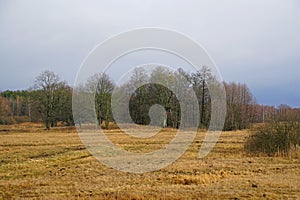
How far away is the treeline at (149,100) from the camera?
33.2m

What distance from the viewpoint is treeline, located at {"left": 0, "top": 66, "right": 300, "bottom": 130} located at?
3325 centimetres

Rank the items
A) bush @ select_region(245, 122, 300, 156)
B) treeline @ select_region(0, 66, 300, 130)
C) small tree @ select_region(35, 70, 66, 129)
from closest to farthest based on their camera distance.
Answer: bush @ select_region(245, 122, 300, 156), treeline @ select_region(0, 66, 300, 130), small tree @ select_region(35, 70, 66, 129)

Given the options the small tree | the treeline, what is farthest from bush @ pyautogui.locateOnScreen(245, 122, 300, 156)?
the small tree

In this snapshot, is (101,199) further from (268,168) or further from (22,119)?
(22,119)

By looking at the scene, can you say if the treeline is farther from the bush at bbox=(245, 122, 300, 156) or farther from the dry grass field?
the dry grass field

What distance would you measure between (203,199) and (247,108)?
58.3 meters

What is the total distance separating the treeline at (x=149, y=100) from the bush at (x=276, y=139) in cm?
72

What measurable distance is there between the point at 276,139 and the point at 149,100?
2110cm

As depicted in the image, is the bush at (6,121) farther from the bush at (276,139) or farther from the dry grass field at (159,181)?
the bush at (276,139)

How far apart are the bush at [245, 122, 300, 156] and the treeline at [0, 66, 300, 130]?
2.36 feet

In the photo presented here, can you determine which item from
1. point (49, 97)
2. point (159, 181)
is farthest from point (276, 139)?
point (49, 97)

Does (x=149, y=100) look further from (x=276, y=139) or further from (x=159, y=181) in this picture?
(x=159, y=181)

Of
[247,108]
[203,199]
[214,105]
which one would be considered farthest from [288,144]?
[247,108]

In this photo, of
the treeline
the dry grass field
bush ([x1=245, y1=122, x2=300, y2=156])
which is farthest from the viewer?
the treeline
